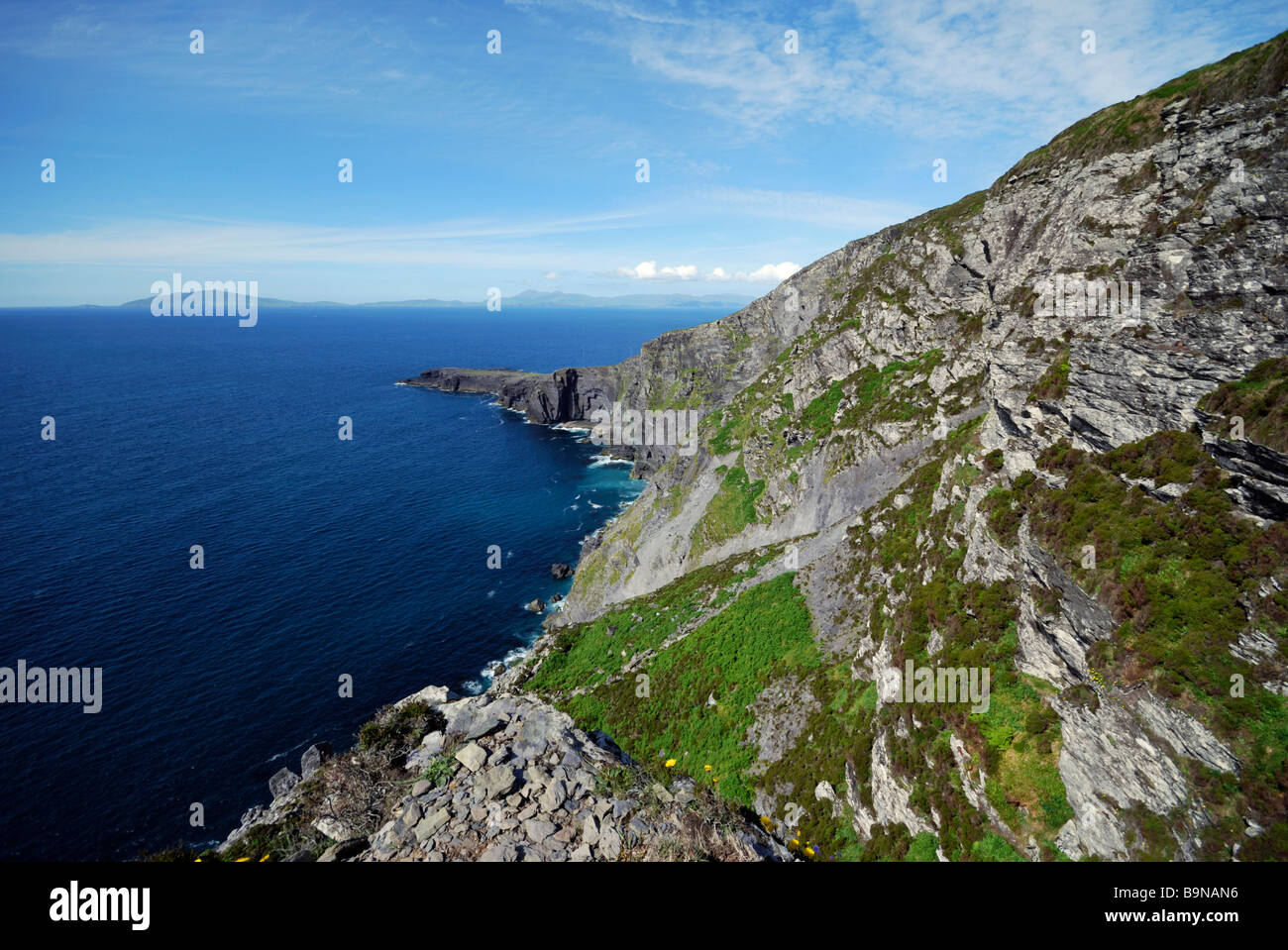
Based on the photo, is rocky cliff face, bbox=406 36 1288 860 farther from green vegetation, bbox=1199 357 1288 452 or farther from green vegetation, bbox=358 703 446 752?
green vegetation, bbox=358 703 446 752

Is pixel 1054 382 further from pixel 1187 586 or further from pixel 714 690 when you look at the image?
pixel 714 690

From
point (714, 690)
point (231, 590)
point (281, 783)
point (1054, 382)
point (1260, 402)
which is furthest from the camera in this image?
point (231, 590)

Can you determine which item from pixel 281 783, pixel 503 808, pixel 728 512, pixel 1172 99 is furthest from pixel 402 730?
pixel 1172 99

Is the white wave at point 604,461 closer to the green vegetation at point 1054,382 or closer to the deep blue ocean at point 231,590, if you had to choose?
the deep blue ocean at point 231,590

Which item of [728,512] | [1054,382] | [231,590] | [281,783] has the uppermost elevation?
[1054,382]

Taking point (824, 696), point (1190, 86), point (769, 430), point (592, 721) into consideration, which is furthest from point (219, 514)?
point (1190, 86)

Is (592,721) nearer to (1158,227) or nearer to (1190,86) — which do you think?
(1158,227)
